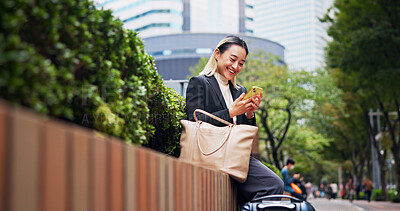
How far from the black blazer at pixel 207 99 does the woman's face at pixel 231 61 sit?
0.48 feet

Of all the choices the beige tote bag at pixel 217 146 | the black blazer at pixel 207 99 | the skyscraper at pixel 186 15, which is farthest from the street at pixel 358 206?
the skyscraper at pixel 186 15

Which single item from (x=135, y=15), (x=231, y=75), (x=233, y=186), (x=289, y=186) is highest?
(x=135, y=15)

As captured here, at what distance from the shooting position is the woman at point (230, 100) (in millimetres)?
3918

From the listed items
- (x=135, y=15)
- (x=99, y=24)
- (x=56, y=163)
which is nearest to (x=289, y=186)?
(x=99, y=24)

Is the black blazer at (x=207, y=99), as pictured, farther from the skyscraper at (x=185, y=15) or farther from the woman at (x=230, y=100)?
the skyscraper at (x=185, y=15)

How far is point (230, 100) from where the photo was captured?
14.4 feet

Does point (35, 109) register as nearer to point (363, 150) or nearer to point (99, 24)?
point (99, 24)

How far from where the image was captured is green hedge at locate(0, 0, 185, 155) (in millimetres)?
1518

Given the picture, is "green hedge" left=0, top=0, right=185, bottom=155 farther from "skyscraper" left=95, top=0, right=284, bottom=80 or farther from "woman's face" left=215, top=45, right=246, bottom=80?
"skyscraper" left=95, top=0, right=284, bottom=80

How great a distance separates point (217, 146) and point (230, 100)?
2.86ft

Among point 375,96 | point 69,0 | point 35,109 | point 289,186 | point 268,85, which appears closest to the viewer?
point 35,109

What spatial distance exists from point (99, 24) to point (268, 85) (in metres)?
25.0

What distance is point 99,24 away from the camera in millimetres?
2379

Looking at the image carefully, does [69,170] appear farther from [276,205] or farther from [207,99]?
[207,99]
